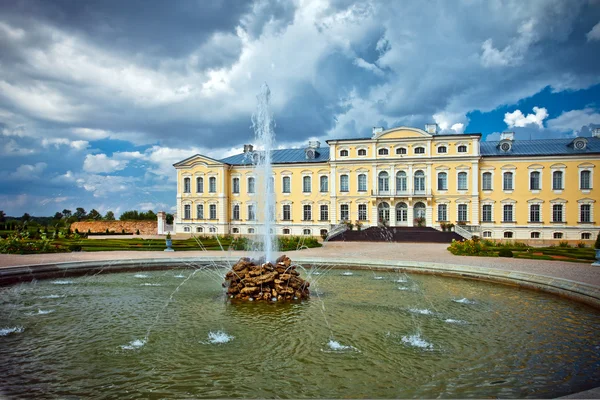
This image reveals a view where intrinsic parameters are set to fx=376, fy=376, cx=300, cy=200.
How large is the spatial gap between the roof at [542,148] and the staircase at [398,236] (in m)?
9.72

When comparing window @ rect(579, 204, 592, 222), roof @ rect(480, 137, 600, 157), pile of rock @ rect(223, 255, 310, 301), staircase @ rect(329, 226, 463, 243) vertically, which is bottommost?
staircase @ rect(329, 226, 463, 243)

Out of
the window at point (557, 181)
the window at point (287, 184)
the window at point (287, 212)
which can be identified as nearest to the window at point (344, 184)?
the window at point (287, 184)

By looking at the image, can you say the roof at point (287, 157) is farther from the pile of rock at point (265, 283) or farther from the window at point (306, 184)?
the pile of rock at point (265, 283)

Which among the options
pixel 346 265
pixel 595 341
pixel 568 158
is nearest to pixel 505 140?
pixel 568 158

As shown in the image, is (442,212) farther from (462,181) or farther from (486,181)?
(486,181)

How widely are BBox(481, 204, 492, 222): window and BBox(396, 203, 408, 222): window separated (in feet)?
22.9

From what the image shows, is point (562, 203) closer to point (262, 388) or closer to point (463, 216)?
point (463, 216)

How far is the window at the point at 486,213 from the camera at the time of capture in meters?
35.2

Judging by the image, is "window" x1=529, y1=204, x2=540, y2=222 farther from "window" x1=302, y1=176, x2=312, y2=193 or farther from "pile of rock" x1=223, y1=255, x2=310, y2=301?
"pile of rock" x1=223, y1=255, x2=310, y2=301

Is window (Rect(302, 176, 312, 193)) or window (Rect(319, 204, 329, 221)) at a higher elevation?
window (Rect(302, 176, 312, 193))

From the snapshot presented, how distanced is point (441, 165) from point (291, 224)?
16.2 metres

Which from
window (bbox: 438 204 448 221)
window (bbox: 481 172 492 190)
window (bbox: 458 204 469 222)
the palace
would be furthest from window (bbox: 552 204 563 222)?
window (bbox: 438 204 448 221)

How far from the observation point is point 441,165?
35.9 meters

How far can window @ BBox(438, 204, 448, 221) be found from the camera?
118 feet
